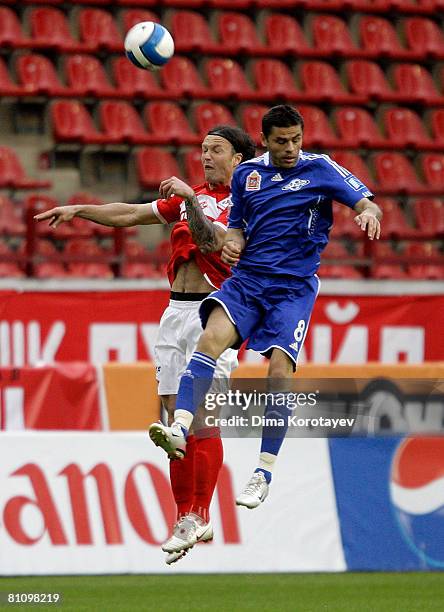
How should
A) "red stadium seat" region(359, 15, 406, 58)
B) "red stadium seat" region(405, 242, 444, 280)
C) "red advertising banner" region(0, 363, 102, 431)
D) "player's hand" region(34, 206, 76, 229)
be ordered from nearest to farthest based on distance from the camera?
"player's hand" region(34, 206, 76, 229), "red advertising banner" region(0, 363, 102, 431), "red stadium seat" region(405, 242, 444, 280), "red stadium seat" region(359, 15, 406, 58)

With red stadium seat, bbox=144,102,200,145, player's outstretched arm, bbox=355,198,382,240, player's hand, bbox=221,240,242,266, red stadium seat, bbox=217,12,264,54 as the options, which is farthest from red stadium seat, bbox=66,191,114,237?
player's outstretched arm, bbox=355,198,382,240

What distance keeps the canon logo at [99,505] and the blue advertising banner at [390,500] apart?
88 cm

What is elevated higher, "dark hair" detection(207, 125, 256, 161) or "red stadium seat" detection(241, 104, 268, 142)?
"red stadium seat" detection(241, 104, 268, 142)

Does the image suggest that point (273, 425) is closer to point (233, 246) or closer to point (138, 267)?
point (233, 246)

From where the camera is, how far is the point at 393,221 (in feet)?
55.7

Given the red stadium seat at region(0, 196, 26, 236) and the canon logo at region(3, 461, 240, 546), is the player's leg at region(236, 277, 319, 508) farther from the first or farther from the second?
the red stadium seat at region(0, 196, 26, 236)

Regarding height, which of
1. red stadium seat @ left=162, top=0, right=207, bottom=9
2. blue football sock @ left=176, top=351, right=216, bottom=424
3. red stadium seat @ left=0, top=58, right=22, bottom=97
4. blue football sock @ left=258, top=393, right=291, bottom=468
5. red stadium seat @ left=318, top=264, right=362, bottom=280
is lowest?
blue football sock @ left=258, top=393, right=291, bottom=468

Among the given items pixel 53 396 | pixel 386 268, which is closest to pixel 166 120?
pixel 386 268

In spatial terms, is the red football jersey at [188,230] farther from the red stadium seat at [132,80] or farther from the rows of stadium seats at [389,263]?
the red stadium seat at [132,80]


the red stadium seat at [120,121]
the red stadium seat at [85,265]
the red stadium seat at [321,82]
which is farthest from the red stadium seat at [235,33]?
the red stadium seat at [85,265]

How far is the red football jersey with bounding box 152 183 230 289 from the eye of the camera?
7.86 m

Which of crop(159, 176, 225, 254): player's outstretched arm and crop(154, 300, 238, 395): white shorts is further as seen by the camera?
crop(154, 300, 238, 395): white shorts

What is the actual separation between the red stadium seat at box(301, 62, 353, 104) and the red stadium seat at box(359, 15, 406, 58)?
978 mm

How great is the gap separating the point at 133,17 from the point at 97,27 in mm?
505
